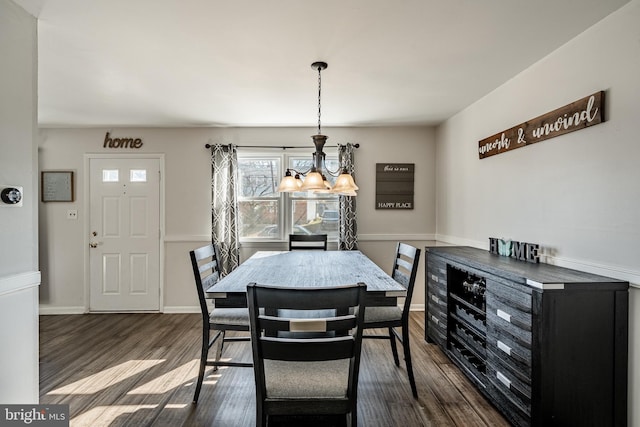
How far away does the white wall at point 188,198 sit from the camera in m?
4.14

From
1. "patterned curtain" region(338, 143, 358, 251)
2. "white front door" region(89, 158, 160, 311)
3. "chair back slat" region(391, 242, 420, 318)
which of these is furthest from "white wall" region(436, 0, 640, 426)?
"white front door" region(89, 158, 160, 311)

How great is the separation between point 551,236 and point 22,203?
10.6 feet

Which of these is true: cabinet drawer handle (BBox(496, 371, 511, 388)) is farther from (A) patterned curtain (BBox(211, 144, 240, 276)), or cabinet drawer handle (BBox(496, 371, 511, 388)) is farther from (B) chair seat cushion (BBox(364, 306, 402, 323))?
(A) patterned curtain (BBox(211, 144, 240, 276))

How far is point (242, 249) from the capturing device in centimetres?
417

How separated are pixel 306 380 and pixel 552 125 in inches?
88.2

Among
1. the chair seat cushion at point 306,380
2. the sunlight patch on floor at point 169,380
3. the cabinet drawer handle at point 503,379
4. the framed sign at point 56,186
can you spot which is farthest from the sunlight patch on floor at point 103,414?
the framed sign at point 56,186

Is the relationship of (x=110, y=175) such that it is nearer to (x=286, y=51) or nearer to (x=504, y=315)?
(x=286, y=51)

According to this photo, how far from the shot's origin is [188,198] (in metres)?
4.19

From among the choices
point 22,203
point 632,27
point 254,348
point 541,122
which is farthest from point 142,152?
point 632,27

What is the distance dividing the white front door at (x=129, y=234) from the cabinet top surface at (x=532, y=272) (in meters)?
3.54

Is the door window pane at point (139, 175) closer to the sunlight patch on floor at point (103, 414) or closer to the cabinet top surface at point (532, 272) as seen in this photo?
the sunlight patch on floor at point (103, 414)

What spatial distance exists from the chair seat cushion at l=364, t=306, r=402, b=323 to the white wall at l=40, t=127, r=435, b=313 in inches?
73.4

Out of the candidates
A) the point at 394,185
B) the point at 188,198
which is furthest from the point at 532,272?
Result: the point at 188,198

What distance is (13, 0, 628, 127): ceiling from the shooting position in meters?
1.77
